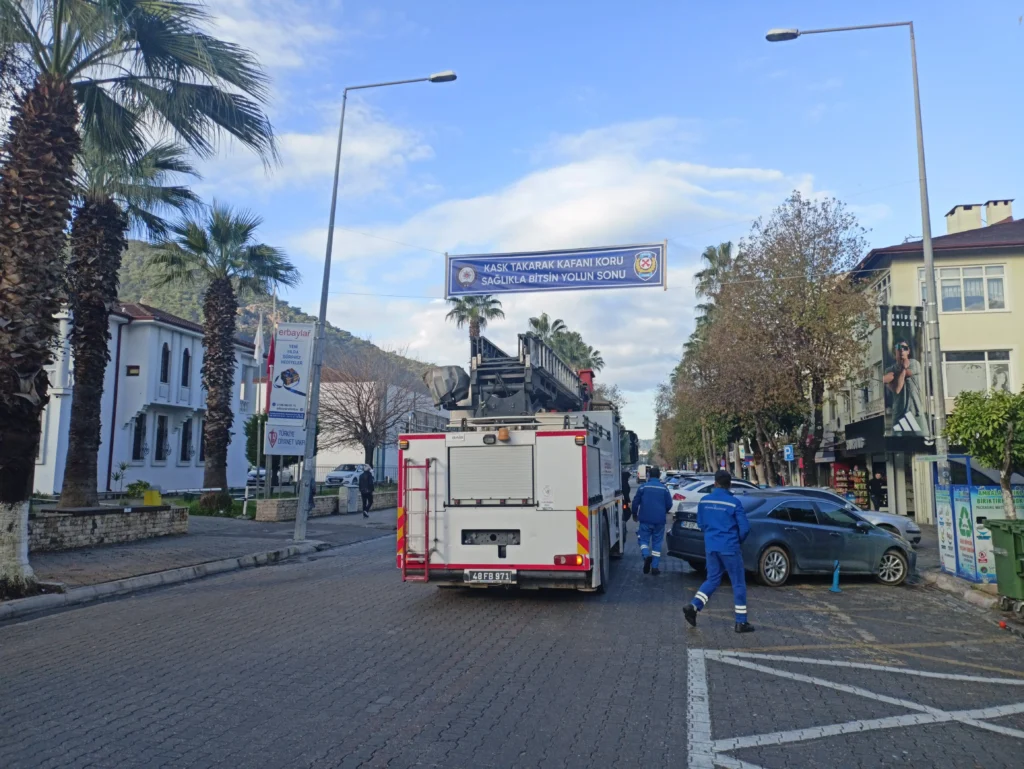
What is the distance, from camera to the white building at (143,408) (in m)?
30.5

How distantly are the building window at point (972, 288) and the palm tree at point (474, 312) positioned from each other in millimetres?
21692

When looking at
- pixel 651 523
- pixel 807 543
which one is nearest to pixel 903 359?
pixel 807 543

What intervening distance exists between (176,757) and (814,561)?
10560mm

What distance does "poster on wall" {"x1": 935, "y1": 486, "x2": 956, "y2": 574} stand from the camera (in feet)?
43.5

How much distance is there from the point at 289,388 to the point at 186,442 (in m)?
19.5

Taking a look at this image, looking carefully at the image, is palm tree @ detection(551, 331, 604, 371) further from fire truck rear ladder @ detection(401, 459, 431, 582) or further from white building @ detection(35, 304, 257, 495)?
fire truck rear ladder @ detection(401, 459, 431, 582)

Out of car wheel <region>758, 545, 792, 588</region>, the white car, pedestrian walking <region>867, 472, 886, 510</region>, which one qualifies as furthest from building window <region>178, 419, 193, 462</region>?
car wheel <region>758, 545, 792, 588</region>

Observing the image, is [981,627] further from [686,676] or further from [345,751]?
[345,751]

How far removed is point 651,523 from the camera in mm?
14250

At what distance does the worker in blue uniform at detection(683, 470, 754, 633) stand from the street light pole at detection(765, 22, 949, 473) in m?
6.73

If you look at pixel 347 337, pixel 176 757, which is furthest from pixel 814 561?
pixel 347 337

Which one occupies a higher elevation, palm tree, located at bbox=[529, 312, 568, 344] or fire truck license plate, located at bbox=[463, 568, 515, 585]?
palm tree, located at bbox=[529, 312, 568, 344]

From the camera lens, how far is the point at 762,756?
5090 millimetres

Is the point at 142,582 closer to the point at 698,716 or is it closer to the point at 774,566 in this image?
the point at 774,566
